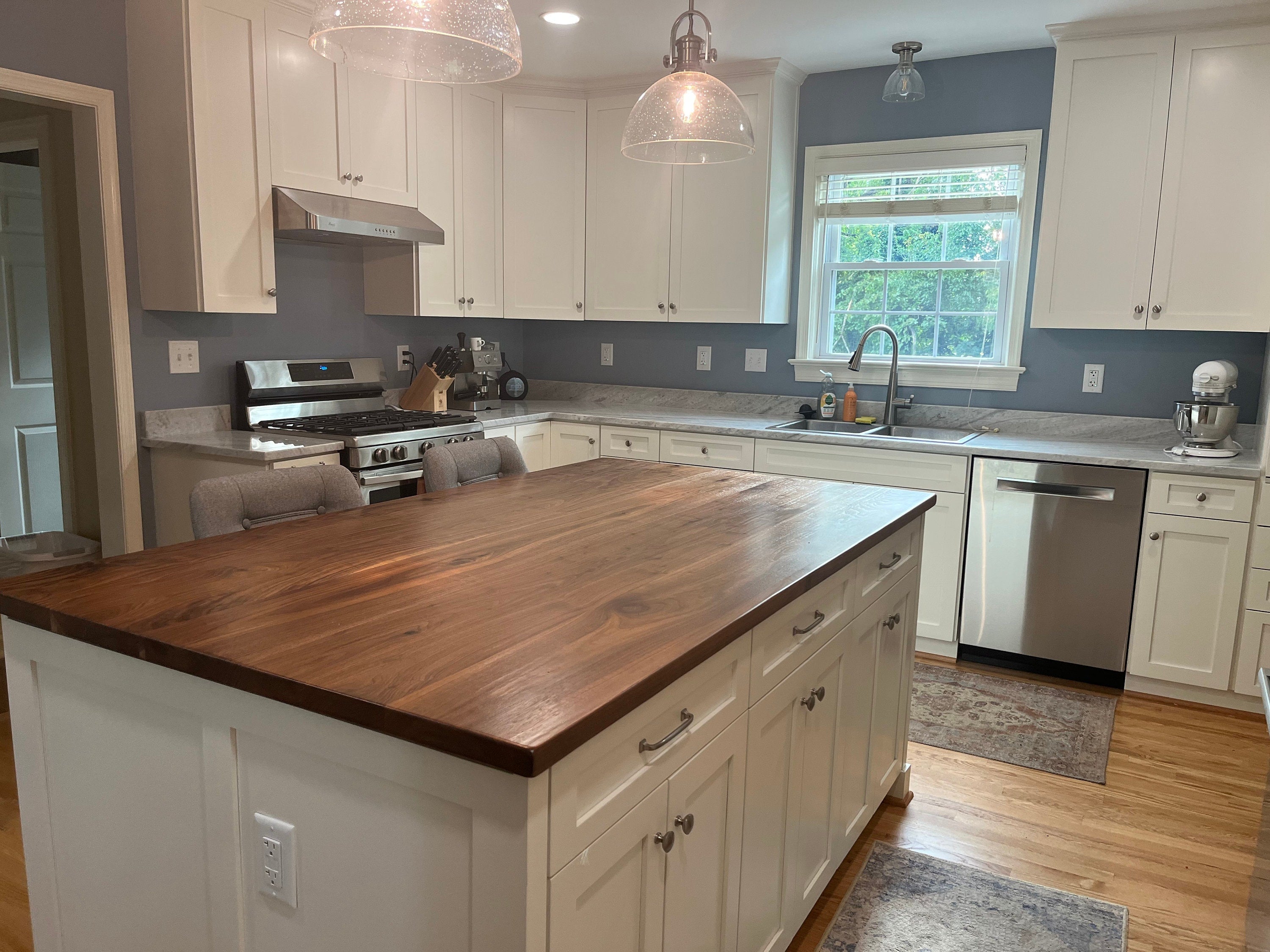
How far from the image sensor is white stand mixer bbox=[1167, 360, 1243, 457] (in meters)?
3.38

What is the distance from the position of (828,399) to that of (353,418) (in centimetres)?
213

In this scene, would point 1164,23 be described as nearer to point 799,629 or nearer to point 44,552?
point 799,629

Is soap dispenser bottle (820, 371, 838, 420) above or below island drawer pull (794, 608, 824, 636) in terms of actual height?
above

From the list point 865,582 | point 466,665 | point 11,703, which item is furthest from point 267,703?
point 865,582

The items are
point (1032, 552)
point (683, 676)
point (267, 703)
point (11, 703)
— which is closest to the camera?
point (267, 703)

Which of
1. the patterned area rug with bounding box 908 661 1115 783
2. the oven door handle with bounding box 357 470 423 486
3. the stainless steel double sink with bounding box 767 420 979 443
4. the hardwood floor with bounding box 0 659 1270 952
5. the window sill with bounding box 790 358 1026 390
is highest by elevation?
the window sill with bounding box 790 358 1026 390

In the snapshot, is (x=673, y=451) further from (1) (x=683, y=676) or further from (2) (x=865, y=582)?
(1) (x=683, y=676)

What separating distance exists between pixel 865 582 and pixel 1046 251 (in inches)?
88.2

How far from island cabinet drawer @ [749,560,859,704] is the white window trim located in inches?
96.3

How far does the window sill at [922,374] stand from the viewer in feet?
13.5

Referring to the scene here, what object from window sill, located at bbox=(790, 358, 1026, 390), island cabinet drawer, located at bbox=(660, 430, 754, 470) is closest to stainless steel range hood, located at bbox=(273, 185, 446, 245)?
island cabinet drawer, located at bbox=(660, 430, 754, 470)

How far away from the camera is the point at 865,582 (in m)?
2.12

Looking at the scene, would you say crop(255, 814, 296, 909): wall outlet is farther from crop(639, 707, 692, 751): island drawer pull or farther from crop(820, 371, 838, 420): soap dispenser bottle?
crop(820, 371, 838, 420): soap dispenser bottle

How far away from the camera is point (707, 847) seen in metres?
1.46
